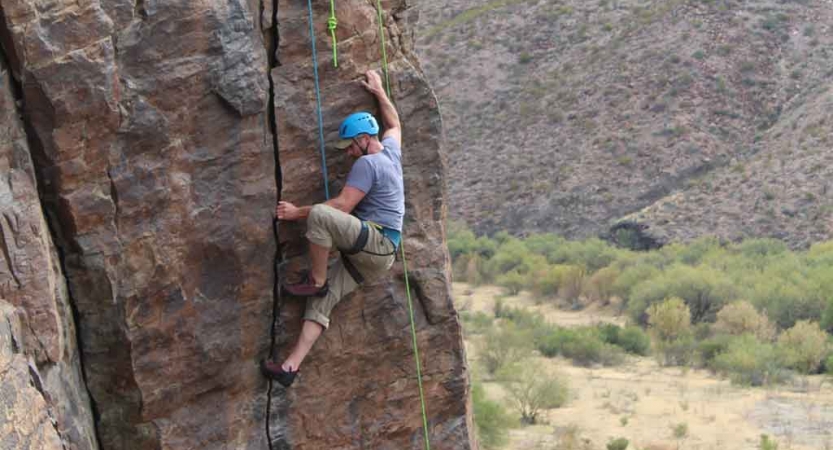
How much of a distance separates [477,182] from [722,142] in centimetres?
821

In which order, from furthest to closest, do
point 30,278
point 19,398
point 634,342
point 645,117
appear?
1. point 645,117
2. point 634,342
3. point 30,278
4. point 19,398

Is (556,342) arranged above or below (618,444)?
below

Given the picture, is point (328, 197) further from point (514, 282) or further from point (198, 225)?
point (514, 282)

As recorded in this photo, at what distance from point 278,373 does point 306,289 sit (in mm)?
556

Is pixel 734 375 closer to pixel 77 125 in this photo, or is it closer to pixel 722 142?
pixel 77 125

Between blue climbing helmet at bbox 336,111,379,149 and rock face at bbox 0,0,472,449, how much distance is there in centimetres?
27

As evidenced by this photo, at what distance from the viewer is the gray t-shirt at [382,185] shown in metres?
7.11

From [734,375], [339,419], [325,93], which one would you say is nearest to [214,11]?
[325,93]

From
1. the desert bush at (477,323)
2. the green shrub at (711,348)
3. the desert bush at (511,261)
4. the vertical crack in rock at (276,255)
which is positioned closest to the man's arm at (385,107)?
the vertical crack in rock at (276,255)

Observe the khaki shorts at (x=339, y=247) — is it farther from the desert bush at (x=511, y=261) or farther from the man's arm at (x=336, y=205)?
the desert bush at (x=511, y=261)

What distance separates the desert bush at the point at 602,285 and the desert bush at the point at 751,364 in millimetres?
7440

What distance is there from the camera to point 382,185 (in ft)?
23.6

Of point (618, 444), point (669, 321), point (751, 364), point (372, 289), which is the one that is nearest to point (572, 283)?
point (669, 321)

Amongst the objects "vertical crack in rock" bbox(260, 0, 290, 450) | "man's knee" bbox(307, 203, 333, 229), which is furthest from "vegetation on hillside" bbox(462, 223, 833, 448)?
"man's knee" bbox(307, 203, 333, 229)
